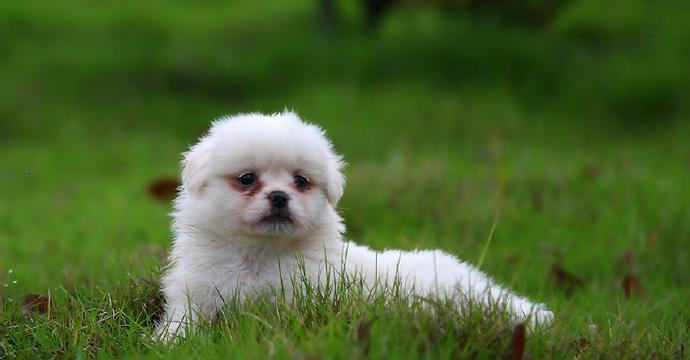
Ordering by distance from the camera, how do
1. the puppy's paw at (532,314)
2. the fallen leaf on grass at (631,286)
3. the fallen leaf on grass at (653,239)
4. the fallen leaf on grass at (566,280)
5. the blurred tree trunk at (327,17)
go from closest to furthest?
the puppy's paw at (532,314) < the fallen leaf on grass at (631,286) < the fallen leaf on grass at (566,280) < the fallen leaf on grass at (653,239) < the blurred tree trunk at (327,17)

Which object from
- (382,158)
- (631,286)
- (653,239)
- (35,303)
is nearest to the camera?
(35,303)

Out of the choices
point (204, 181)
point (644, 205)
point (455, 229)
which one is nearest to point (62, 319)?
point (204, 181)

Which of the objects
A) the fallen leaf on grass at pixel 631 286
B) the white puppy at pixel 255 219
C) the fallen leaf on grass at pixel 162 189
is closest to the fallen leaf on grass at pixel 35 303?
the white puppy at pixel 255 219

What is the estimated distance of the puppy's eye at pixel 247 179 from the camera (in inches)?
156

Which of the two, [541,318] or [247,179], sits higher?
[247,179]

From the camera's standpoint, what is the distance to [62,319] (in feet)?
12.8

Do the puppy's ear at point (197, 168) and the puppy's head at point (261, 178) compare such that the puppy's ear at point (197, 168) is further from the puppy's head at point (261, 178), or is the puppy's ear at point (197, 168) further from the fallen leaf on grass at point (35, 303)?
the fallen leaf on grass at point (35, 303)

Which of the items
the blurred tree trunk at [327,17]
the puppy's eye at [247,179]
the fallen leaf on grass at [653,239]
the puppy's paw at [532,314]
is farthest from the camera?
the blurred tree trunk at [327,17]

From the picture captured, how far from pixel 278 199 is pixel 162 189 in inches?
192

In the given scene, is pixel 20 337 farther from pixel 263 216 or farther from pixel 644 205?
pixel 644 205

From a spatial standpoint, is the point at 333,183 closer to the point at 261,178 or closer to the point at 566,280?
the point at 261,178

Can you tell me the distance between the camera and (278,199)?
12.6 feet

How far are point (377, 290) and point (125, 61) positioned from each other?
10.0 m

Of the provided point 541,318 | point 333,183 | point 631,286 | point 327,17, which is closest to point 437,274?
A: point 541,318
